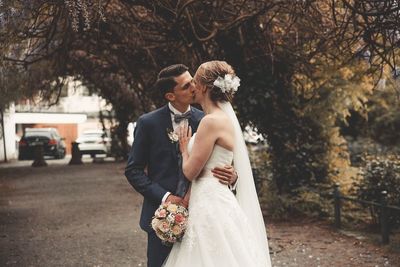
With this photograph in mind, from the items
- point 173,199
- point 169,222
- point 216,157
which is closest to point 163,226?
point 169,222

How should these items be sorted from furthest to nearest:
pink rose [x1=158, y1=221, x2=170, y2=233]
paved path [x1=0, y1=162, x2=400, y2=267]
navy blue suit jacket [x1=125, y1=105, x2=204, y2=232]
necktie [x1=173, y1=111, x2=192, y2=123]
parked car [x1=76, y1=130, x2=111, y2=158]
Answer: parked car [x1=76, y1=130, x2=111, y2=158] → paved path [x1=0, y1=162, x2=400, y2=267] → necktie [x1=173, y1=111, x2=192, y2=123] → navy blue suit jacket [x1=125, y1=105, x2=204, y2=232] → pink rose [x1=158, y1=221, x2=170, y2=233]

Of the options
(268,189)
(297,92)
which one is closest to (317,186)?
(268,189)

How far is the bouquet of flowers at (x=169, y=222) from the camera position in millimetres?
4207

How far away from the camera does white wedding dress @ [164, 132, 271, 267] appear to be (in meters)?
4.29

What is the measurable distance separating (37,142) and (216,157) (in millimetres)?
30840

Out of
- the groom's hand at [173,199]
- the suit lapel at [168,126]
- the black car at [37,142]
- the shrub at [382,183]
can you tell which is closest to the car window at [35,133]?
the black car at [37,142]

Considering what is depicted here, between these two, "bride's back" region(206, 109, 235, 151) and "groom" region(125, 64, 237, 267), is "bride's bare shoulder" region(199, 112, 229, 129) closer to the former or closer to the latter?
"bride's back" region(206, 109, 235, 151)

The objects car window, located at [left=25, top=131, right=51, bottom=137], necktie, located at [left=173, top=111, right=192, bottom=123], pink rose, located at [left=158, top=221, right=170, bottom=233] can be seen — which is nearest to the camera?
pink rose, located at [left=158, top=221, right=170, bottom=233]

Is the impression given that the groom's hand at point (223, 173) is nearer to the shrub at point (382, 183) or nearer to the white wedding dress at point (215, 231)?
the white wedding dress at point (215, 231)

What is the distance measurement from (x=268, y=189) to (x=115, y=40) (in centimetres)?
468

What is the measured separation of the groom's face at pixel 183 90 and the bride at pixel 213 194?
67mm

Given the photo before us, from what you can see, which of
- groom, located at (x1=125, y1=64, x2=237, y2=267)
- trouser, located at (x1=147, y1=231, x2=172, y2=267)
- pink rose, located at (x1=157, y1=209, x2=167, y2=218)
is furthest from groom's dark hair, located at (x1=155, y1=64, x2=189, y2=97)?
trouser, located at (x1=147, y1=231, x2=172, y2=267)

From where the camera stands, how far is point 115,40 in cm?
1334

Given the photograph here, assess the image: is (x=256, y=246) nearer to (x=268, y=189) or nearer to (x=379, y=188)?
(x=379, y=188)
